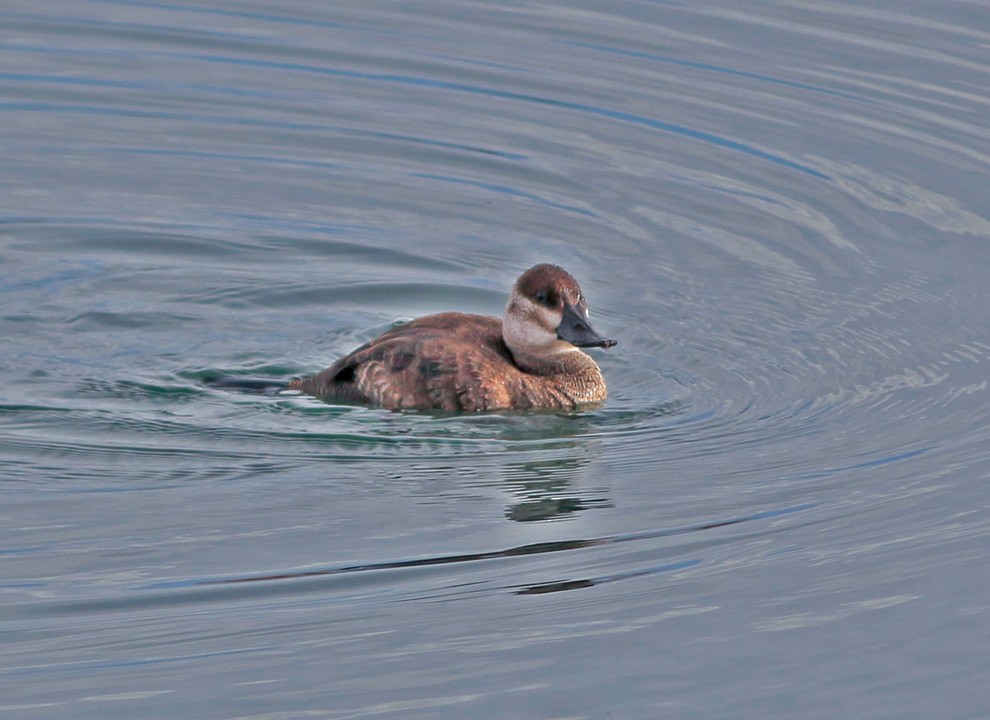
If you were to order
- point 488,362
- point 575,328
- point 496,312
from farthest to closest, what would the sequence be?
1. point 496,312
2. point 575,328
3. point 488,362

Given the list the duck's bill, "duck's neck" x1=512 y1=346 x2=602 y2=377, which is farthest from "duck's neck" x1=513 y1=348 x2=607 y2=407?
Result: the duck's bill

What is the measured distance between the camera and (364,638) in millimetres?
5922

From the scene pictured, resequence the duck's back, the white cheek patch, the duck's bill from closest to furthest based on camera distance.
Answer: the duck's back < the duck's bill < the white cheek patch

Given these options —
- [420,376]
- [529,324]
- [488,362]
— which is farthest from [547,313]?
[420,376]

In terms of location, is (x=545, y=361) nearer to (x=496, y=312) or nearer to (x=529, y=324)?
(x=529, y=324)

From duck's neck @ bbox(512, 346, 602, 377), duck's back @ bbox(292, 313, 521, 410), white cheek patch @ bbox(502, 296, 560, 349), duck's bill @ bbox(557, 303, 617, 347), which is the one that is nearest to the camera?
duck's back @ bbox(292, 313, 521, 410)

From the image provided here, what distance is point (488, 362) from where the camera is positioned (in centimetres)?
869

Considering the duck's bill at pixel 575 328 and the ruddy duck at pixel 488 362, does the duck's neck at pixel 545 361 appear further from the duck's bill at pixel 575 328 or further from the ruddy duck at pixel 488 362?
the duck's bill at pixel 575 328

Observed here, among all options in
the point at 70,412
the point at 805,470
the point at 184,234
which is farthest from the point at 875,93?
the point at 70,412

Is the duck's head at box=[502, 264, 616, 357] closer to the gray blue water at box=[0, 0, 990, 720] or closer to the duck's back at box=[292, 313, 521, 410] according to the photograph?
the duck's back at box=[292, 313, 521, 410]

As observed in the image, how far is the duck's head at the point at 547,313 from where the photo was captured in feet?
28.9

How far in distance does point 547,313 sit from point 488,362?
42 centimetres

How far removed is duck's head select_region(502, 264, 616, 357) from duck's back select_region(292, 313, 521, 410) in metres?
0.27

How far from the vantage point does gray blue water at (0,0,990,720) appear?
584 cm
